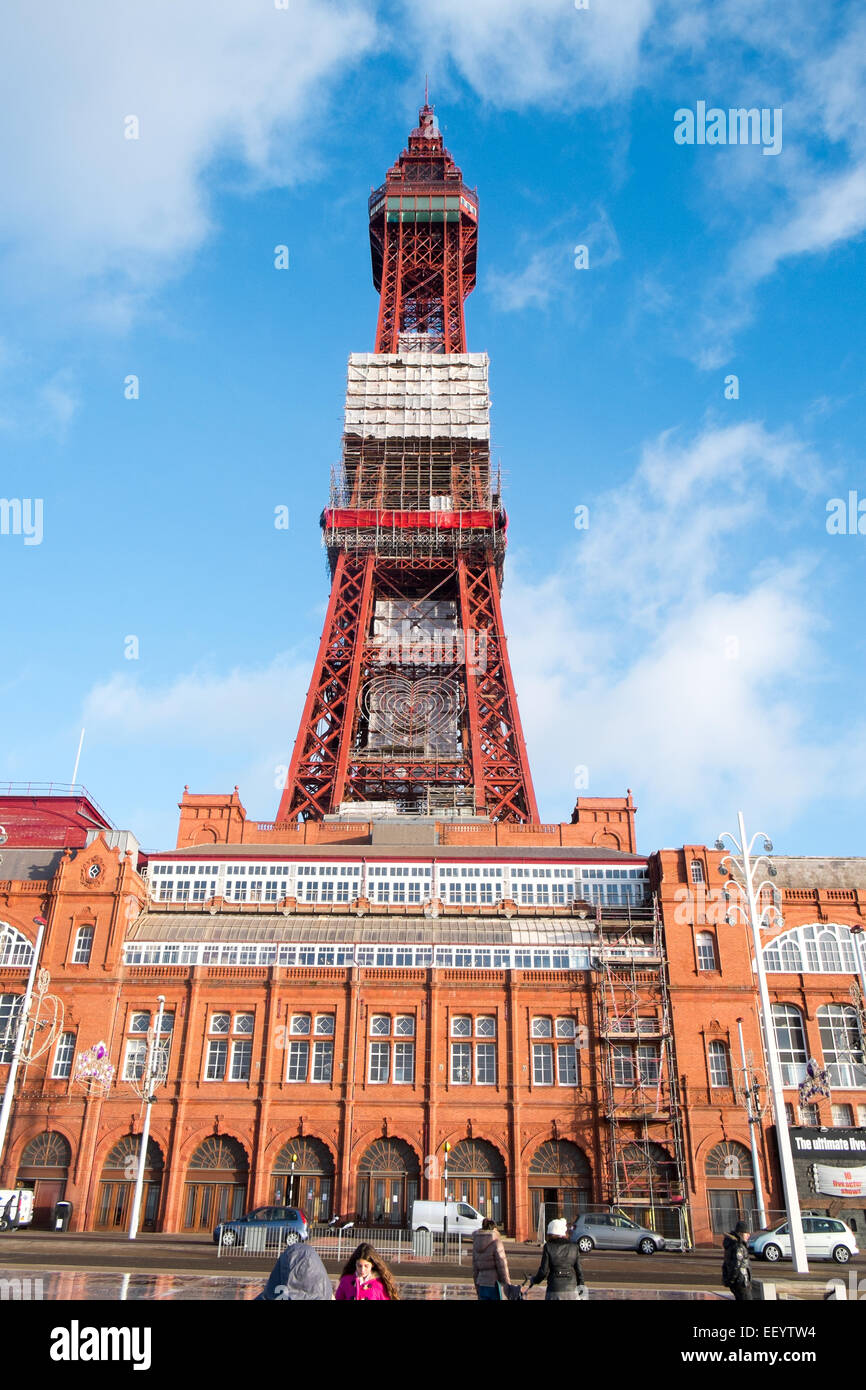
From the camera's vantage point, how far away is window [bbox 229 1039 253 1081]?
1796 inches

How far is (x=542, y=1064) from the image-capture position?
45.6m

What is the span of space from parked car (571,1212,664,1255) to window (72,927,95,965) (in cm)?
2620

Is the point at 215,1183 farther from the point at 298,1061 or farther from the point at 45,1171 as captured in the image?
the point at 45,1171


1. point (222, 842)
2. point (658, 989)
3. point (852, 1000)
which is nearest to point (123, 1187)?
point (222, 842)

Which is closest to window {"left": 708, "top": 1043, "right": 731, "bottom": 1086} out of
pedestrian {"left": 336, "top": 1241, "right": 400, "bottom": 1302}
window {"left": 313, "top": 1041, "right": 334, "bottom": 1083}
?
window {"left": 313, "top": 1041, "right": 334, "bottom": 1083}

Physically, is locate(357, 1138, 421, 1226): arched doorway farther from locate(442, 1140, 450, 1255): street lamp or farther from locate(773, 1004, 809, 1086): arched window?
locate(773, 1004, 809, 1086): arched window

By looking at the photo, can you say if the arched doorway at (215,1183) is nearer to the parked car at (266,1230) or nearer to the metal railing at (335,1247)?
the metal railing at (335,1247)

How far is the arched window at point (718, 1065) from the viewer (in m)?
44.9

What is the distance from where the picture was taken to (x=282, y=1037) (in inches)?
1817

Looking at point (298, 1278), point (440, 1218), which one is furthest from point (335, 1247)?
point (298, 1278)

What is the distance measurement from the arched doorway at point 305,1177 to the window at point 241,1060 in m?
3.62
